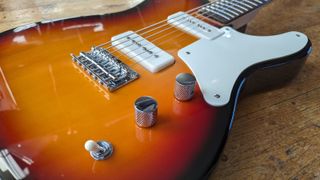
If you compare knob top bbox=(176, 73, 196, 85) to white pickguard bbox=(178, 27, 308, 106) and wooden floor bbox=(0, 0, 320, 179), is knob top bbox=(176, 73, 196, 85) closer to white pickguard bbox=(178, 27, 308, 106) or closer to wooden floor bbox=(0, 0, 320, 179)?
white pickguard bbox=(178, 27, 308, 106)

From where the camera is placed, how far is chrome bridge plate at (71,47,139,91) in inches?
23.2

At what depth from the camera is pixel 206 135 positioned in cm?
51

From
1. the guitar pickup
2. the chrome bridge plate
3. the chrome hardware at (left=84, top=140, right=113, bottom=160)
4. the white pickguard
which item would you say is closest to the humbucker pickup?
the white pickguard

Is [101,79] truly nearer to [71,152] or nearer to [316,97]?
[71,152]

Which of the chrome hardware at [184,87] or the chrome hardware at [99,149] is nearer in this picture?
the chrome hardware at [99,149]

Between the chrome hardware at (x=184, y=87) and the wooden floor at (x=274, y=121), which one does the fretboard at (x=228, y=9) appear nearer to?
the wooden floor at (x=274, y=121)

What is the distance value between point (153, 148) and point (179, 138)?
5 cm

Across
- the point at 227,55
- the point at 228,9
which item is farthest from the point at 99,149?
the point at 228,9

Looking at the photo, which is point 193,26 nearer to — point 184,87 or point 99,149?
point 184,87

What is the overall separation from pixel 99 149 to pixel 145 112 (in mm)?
96

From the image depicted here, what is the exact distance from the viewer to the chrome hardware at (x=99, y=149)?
432mm

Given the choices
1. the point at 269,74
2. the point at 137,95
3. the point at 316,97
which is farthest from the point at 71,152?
the point at 316,97

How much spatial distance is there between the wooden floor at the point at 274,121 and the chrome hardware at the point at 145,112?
5.8 inches

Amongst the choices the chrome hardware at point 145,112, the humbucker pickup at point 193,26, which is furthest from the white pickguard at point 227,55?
the chrome hardware at point 145,112
